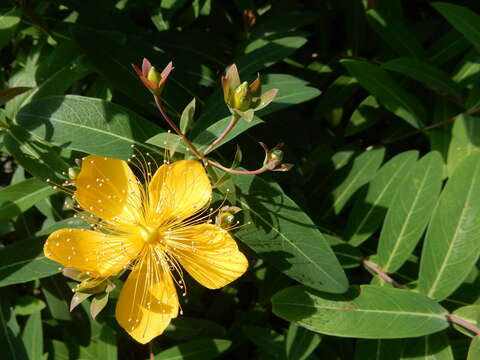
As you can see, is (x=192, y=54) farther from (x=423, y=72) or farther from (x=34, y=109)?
(x=423, y=72)

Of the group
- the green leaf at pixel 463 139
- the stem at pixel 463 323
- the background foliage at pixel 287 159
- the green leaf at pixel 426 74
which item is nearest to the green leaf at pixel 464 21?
the background foliage at pixel 287 159

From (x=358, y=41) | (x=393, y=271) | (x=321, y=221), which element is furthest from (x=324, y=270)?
(x=358, y=41)

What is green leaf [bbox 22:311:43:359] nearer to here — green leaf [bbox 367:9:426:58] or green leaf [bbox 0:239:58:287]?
green leaf [bbox 0:239:58:287]

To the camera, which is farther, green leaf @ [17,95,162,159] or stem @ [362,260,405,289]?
stem @ [362,260,405,289]

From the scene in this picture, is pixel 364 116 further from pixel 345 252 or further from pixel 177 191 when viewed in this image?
pixel 177 191

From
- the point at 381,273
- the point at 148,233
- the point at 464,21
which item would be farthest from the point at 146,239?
the point at 464,21

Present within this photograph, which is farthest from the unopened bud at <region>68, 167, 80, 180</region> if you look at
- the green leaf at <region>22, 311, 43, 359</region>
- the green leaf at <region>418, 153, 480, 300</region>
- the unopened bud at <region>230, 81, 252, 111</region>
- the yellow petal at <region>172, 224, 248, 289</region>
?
the green leaf at <region>418, 153, 480, 300</region>

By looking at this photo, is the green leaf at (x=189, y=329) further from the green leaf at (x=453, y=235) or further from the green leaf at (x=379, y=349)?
the green leaf at (x=453, y=235)
